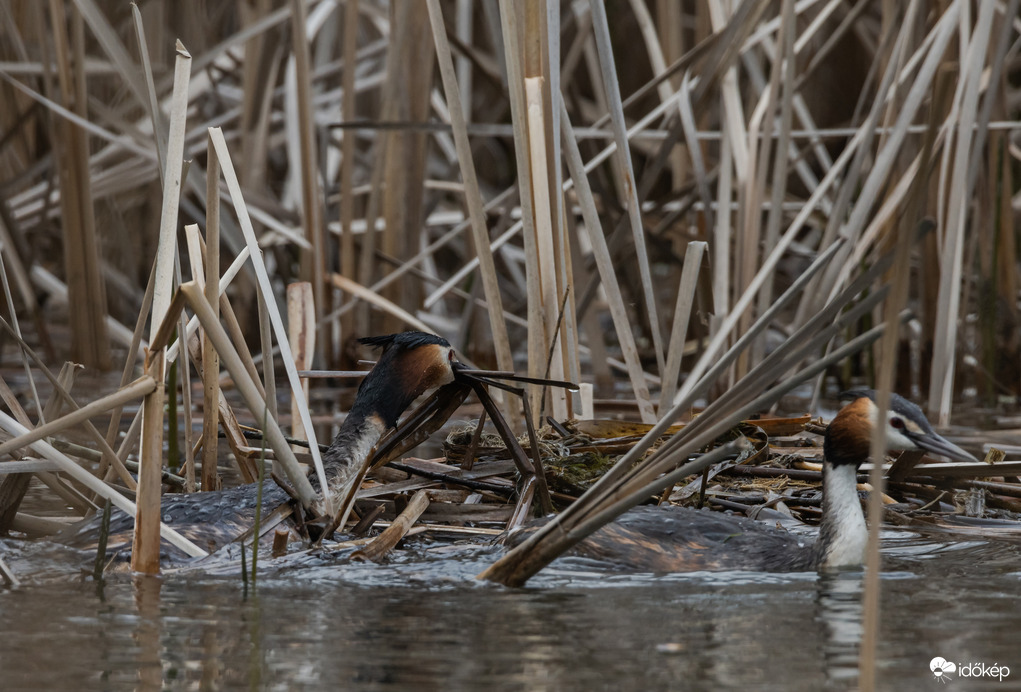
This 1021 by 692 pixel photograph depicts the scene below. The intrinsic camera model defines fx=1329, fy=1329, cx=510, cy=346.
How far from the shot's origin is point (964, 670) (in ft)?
8.84

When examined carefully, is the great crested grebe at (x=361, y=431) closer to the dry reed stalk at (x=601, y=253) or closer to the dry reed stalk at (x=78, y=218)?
the dry reed stalk at (x=601, y=253)

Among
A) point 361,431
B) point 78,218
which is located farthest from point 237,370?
point 78,218

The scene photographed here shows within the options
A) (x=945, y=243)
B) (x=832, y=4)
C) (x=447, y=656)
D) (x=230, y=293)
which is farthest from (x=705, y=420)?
(x=230, y=293)

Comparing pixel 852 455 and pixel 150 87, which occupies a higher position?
pixel 150 87

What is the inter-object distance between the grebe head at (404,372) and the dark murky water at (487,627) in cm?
74

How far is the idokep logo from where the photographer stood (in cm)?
266

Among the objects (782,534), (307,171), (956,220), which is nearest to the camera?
(782,534)

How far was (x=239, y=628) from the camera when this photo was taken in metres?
3.06

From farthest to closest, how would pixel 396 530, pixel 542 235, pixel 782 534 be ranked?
1. pixel 542 235
2. pixel 782 534
3. pixel 396 530

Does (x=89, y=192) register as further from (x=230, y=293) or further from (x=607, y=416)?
(x=607, y=416)

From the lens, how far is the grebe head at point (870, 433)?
13.2 feet

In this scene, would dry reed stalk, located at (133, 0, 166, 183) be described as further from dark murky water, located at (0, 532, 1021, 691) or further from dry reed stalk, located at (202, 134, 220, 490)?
dark murky water, located at (0, 532, 1021, 691)

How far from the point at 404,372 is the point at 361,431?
0.25m

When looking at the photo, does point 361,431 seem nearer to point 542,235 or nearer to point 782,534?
point 542,235
